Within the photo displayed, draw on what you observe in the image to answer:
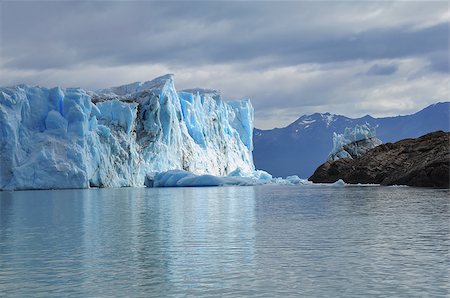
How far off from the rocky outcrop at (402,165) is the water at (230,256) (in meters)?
22.1

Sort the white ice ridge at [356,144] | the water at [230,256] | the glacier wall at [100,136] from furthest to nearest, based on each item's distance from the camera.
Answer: the white ice ridge at [356,144] → the glacier wall at [100,136] → the water at [230,256]

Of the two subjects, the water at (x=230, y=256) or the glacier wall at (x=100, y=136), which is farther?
the glacier wall at (x=100, y=136)

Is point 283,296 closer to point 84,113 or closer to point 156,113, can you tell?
point 84,113

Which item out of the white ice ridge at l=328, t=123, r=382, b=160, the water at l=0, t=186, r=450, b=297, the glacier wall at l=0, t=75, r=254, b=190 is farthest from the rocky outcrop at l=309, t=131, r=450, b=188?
the water at l=0, t=186, r=450, b=297

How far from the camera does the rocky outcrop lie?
138 feet

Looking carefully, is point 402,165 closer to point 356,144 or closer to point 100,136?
point 356,144

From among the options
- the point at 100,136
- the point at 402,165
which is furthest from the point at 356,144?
the point at 100,136

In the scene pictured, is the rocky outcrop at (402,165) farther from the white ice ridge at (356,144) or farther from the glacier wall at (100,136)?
the glacier wall at (100,136)

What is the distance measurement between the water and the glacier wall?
29747 millimetres

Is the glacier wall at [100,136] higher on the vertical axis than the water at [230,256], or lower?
higher

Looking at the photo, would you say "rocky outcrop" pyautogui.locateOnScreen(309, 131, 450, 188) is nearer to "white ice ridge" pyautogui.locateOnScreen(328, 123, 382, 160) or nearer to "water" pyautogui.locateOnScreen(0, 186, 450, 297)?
"white ice ridge" pyautogui.locateOnScreen(328, 123, 382, 160)

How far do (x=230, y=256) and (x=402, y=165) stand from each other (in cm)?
4243

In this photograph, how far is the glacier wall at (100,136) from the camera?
4931 cm

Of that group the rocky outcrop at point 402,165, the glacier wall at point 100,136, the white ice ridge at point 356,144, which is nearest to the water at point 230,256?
the rocky outcrop at point 402,165
